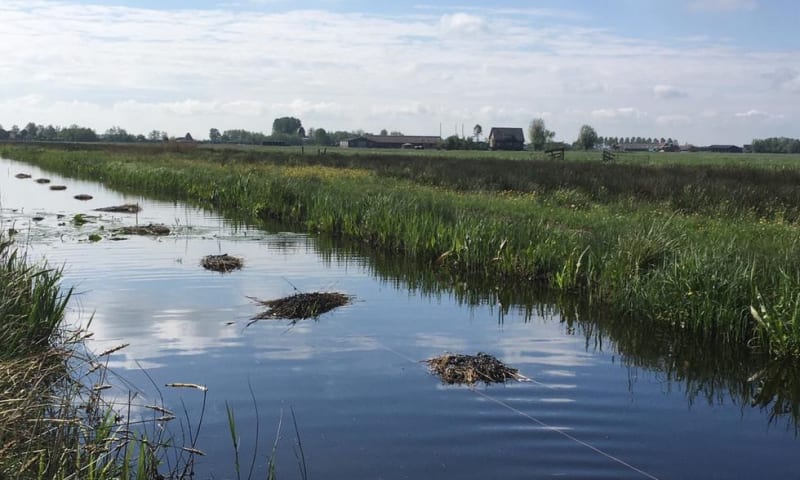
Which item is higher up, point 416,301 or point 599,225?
point 599,225

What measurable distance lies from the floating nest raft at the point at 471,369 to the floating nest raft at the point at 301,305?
3.58m

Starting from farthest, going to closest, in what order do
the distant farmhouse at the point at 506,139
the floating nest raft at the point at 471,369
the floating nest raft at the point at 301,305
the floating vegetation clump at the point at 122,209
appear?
the distant farmhouse at the point at 506,139, the floating vegetation clump at the point at 122,209, the floating nest raft at the point at 301,305, the floating nest raft at the point at 471,369

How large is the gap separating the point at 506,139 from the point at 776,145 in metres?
65.9

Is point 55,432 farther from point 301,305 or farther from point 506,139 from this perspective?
point 506,139

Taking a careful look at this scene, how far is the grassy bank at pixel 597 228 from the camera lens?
1159 centimetres

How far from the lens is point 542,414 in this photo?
8.54m

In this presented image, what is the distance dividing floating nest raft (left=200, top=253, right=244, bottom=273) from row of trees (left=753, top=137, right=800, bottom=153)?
155m

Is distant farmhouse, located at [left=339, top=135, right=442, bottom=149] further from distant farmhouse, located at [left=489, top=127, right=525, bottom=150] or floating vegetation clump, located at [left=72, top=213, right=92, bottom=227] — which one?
floating vegetation clump, located at [left=72, top=213, right=92, bottom=227]

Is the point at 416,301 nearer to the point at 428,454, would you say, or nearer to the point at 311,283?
the point at 311,283

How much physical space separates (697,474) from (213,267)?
13.1m

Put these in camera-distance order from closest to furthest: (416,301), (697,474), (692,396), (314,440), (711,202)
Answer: (697,474) < (314,440) < (692,396) < (416,301) < (711,202)

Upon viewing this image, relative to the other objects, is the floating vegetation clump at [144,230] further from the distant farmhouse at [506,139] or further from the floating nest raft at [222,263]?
the distant farmhouse at [506,139]

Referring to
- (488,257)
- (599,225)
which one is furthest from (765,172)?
(488,257)

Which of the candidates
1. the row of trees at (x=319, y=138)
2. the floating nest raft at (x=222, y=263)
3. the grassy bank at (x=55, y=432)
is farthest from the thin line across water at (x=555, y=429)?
the row of trees at (x=319, y=138)
